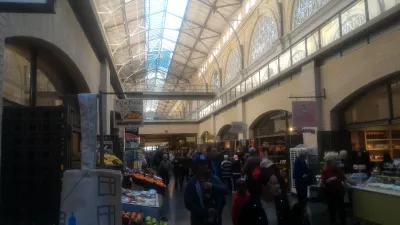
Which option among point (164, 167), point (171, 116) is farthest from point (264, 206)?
point (171, 116)

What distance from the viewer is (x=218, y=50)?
1270 inches

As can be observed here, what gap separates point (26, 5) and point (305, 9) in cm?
1424

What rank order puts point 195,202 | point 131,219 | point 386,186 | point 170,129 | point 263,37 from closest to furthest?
point 195,202
point 131,219
point 386,186
point 263,37
point 170,129

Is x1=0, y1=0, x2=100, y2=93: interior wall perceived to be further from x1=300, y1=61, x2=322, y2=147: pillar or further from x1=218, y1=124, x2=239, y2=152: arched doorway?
x1=218, y1=124, x2=239, y2=152: arched doorway

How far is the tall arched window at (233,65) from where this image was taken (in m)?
26.2

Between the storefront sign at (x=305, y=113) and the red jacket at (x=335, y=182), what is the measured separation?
3542mm

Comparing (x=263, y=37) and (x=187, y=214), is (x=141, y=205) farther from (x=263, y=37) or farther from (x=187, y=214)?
(x=263, y=37)

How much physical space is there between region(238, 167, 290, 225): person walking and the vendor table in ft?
14.4

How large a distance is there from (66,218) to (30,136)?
83.9 inches

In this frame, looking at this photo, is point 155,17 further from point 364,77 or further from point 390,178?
point 390,178

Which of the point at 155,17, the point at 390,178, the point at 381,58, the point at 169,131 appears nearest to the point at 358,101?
the point at 381,58

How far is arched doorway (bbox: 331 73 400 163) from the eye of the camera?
9.95 metres

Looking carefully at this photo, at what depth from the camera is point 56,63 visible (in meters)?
8.65

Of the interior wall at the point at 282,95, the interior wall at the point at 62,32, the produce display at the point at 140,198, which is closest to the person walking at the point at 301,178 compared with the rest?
the produce display at the point at 140,198
